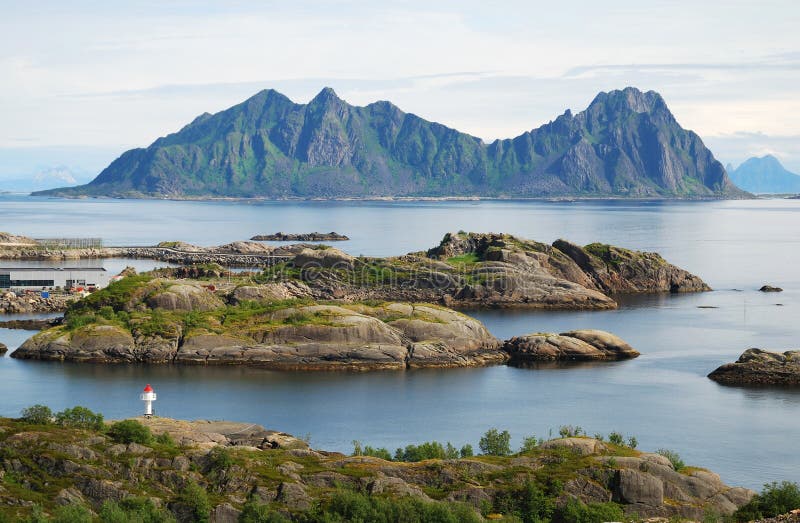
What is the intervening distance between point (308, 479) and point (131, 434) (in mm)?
7953

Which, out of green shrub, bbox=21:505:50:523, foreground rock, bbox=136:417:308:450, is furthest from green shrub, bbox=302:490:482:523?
foreground rock, bbox=136:417:308:450

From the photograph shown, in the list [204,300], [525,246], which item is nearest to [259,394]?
[204,300]

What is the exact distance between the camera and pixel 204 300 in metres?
95.8

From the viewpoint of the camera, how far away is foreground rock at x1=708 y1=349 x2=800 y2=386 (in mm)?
79312

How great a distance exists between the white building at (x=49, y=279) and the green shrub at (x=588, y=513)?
91562 millimetres

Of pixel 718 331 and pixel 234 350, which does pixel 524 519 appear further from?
pixel 718 331

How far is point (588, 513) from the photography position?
133ft

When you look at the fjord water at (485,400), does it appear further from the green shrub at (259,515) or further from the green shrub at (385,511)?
the green shrub at (259,515)

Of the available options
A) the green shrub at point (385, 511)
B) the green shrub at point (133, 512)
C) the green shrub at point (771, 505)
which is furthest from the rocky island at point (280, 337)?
the green shrub at point (133, 512)

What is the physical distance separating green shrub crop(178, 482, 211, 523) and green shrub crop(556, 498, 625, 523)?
13442mm

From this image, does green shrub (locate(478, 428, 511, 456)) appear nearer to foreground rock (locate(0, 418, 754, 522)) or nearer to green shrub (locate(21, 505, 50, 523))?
foreground rock (locate(0, 418, 754, 522))

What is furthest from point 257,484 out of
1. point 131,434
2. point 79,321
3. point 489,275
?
point 489,275

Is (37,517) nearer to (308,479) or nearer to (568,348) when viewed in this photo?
(308,479)

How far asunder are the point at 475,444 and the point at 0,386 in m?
35.0
